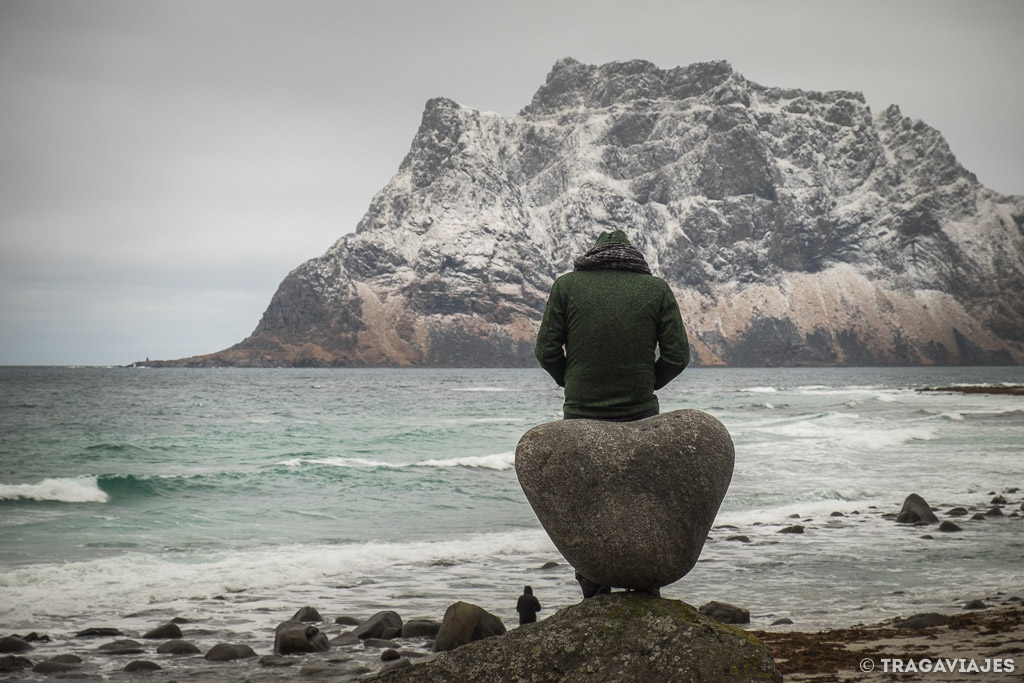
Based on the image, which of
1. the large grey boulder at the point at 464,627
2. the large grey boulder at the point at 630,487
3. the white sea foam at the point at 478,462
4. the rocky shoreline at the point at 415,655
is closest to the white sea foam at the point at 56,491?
the white sea foam at the point at 478,462

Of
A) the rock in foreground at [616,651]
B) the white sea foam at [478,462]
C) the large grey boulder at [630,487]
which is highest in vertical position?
the large grey boulder at [630,487]

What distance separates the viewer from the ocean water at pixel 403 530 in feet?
43.7

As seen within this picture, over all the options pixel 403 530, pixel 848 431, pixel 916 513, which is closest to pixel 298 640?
pixel 403 530

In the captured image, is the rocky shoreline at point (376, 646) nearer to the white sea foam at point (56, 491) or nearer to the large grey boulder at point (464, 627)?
the large grey boulder at point (464, 627)

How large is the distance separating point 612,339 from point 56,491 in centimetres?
2452

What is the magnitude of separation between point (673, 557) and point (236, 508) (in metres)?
19.4

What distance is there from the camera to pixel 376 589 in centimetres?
1444

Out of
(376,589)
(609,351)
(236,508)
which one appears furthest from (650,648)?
(236,508)

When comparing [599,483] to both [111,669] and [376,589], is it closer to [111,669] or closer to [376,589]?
[111,669]

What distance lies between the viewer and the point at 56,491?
84.2ft

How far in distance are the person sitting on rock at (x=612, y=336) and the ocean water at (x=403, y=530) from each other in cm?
653

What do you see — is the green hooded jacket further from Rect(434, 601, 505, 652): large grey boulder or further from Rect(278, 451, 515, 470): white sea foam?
Rect(278, 451, 515, 470): white sea foam

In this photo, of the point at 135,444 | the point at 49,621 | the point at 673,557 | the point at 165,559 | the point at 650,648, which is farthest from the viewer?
the point at 135,444

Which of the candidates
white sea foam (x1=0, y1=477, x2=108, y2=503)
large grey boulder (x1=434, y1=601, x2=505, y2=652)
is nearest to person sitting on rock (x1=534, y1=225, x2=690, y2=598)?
large grey boulder (x1=434, y1=601, x2=505, y2=652)
